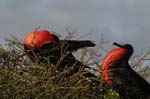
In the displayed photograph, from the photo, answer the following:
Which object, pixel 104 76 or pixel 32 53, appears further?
pixel 32 53

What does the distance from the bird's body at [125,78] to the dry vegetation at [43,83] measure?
0.53m

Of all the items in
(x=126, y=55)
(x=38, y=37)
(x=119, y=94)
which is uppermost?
(x=38, y=37)

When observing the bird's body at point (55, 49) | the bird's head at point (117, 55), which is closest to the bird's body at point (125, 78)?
the bird's head at point (117, 55)

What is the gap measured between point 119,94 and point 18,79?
3.21ft

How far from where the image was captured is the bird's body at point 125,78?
440 cm

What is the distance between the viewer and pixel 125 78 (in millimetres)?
4555

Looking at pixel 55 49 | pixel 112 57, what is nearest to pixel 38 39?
pixel 55 49

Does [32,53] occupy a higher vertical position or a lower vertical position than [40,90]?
higher

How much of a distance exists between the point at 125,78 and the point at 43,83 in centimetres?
119

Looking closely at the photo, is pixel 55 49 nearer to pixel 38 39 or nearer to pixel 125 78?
pixel 38 39

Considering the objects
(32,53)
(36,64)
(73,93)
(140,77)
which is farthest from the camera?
(140,77)

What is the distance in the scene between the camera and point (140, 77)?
449 centimetres

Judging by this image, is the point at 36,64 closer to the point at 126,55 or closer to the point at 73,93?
the point at 73,93

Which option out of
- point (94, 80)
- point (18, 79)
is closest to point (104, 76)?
point (94, 80)
